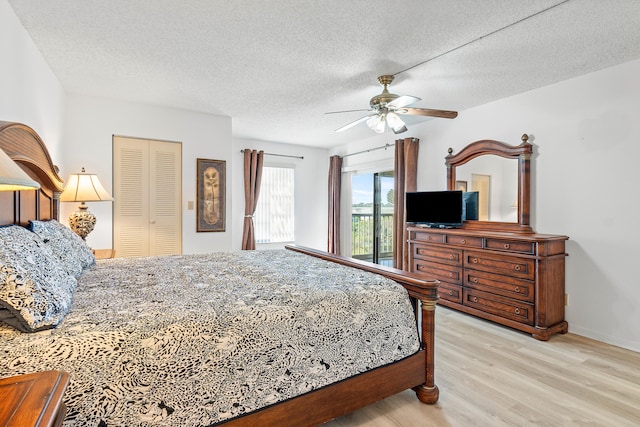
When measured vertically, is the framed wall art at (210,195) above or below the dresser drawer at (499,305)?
above

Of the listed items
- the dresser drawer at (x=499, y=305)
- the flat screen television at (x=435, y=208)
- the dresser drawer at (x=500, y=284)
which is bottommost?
the dresser drawer at (x=499, y=305)

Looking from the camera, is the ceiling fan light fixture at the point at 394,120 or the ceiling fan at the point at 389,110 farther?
the ceiling fan light fixture at the point at 394,120

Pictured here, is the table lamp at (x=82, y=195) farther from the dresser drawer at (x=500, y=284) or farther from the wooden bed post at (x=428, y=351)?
the dresser drawer at (x=500, y=284)

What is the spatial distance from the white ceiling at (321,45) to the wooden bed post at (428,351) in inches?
74.1

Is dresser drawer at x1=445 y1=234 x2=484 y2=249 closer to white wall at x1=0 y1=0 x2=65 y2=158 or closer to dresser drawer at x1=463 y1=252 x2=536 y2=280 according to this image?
dresser drawer at x1=463 y1=252 x2=536 y2=280

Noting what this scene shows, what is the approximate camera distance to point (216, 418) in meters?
1.33

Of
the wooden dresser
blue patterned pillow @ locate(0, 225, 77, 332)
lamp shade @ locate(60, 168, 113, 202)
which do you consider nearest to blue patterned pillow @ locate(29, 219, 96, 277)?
blue patterned pillow @ locate(0, 225, 77, 332)

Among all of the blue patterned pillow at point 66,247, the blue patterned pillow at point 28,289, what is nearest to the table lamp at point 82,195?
the blue patterned pillow at point 66,247

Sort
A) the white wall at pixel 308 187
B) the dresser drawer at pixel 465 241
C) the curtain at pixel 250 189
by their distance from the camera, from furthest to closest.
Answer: the white wall at pixel 308 187, the curtain at pixel 250 189, the dresser drawer at pixel 465 241

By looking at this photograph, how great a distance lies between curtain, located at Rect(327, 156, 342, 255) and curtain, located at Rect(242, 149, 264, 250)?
147 centimetres

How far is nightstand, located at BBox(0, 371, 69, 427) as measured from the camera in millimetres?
675

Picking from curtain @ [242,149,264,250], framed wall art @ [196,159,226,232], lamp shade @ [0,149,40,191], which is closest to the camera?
lamp shade @ [0,149,40,191]

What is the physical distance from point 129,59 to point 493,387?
3777 mm

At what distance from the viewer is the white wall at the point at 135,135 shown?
3.64 meters
